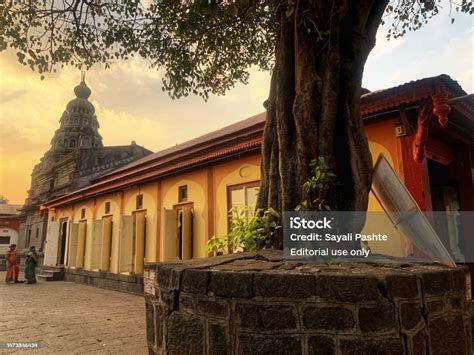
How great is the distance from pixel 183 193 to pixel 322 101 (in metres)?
6.85

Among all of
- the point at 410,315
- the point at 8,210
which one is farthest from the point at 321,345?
the point at 8,210

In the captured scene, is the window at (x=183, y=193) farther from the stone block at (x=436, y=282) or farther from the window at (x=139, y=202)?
the stone block at (x=436, y=282)

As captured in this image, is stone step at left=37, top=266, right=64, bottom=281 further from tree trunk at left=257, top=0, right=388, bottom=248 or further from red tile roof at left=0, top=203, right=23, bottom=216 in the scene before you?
red tile roof at left=0, top=203, right=23, bottom=216

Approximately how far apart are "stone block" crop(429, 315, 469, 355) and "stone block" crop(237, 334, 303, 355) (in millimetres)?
891

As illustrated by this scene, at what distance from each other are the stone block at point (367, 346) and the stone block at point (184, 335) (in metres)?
0.91

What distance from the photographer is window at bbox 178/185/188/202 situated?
9359mm

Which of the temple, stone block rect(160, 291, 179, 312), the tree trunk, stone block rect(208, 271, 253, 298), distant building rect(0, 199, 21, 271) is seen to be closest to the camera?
stone block rect(208, 271, 253, 298)

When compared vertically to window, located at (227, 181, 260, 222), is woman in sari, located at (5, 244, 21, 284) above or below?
below

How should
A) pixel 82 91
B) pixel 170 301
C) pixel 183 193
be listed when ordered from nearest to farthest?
pixel 170 301
pixel 183 193
pixel 82 91

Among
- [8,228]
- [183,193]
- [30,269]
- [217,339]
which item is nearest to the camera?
[217,339]

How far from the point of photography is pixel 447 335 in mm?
2184

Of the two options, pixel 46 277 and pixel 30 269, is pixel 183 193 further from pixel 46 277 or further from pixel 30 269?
pixel 46 277

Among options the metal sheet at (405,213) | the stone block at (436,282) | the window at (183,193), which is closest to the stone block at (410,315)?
the stone block at (436,282)
